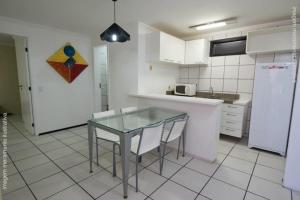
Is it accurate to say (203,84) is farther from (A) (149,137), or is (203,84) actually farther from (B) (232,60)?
(A) (149,137)

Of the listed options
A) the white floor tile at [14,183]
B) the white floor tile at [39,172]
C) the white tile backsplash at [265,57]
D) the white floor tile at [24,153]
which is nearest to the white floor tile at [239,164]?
the white tile backsplash at [265,57]

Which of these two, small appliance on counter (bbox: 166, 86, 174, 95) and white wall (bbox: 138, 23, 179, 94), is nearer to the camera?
white wall (bbox: 138, 23, 179, 94)

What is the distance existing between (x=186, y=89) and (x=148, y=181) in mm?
2212

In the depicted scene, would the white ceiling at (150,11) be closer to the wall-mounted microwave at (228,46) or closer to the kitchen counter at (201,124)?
the wall-mounted microwave at (228,46)

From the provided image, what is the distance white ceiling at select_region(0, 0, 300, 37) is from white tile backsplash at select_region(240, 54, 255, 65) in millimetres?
595

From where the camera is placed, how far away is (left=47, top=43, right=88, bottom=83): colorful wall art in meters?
3.51

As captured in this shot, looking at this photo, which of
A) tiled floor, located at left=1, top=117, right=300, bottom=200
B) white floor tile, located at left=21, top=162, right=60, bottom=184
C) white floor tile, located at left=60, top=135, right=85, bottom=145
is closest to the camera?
tiled floor, located at left=1, top=117, right=300, bottom=200

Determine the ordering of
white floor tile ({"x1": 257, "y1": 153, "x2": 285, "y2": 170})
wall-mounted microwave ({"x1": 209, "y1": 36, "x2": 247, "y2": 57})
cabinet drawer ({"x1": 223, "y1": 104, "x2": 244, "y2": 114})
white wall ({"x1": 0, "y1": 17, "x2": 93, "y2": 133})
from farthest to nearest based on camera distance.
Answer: wall-mounted microwave ({"x1": 209, "y1": 36, "x2": 247, "y2": 57})
white wall ({"x1": 0, "y1": 17, "x2": 93, "y2": 133})
cabinet drawer ({"x1": 223, "y1": 104, "x2": 244, "y2": 114})
white floor tile ({"x1": 257, "y1": 153, "x2": 285, "y2": 170})

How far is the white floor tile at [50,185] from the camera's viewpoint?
68.8 inches

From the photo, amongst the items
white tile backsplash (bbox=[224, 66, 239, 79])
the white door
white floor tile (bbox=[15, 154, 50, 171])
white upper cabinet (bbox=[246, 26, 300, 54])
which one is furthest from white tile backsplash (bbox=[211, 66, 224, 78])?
the white door

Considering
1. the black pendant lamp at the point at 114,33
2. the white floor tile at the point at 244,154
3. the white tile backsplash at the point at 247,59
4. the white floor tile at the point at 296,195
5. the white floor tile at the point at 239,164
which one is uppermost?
the black pendant lamp at the point at 114,33

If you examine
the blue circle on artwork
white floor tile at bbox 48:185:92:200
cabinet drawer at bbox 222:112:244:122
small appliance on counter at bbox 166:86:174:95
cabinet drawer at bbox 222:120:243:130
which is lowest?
white floor tile at bbox 48:185:92:200

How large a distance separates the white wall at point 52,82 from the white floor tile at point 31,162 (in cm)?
111

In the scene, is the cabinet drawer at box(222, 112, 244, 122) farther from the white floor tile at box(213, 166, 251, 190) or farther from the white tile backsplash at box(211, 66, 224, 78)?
the white floor tile at box(213, 166, 251, 190)
